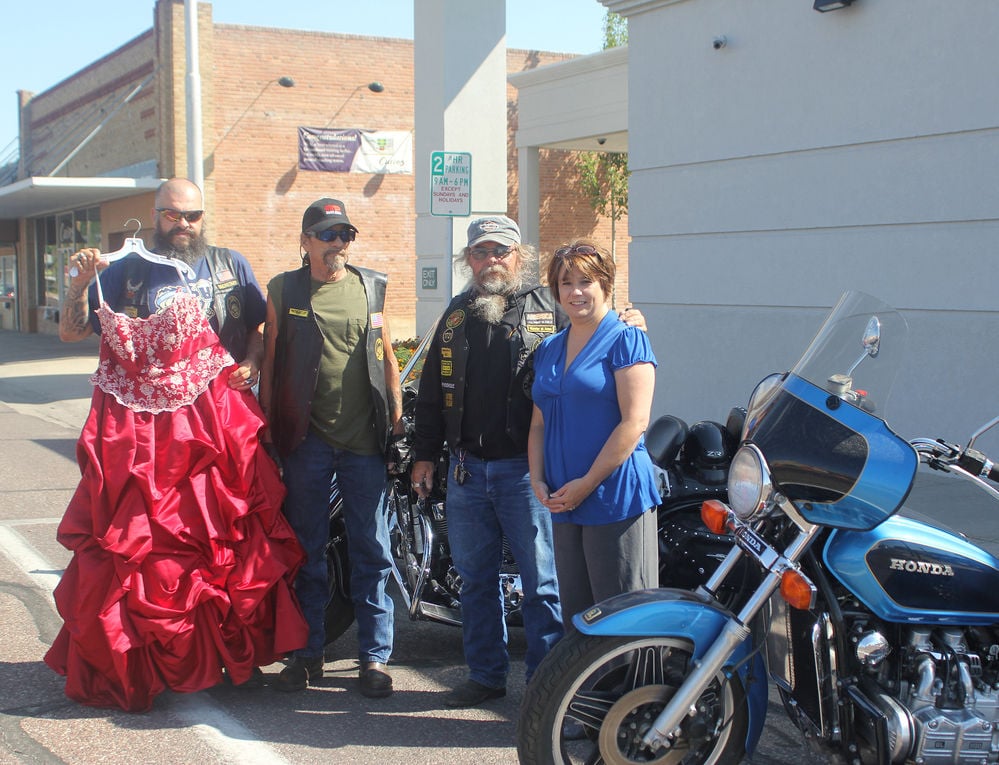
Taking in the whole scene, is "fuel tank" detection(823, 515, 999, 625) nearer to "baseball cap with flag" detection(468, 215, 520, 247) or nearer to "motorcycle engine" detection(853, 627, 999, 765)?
"motorcycle engine" detection(853, 627, 999, 765)

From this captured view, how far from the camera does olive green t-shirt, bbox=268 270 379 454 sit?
14.0 feet

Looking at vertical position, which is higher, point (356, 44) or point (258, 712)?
point (356, 44)

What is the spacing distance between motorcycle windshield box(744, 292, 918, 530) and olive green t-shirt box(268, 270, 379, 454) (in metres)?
1.68

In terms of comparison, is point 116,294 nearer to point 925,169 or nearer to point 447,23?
point 925,169

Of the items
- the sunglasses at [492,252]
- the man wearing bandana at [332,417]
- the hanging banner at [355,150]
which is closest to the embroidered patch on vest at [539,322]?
the sunglasses at [492,252]

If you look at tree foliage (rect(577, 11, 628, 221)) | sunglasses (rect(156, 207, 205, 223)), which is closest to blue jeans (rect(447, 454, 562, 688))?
sunglasses (rect(156, 207, 205, 223))

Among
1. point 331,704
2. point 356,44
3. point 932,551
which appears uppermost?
point 356,44

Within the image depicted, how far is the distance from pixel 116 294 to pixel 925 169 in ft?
20.7

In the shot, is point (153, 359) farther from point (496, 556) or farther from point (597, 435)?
point (597, 435)

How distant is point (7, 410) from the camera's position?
46.5ft

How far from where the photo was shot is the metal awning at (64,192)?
21.9 meters

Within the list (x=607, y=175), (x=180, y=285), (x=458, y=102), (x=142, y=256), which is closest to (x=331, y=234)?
(x=180, y=285)

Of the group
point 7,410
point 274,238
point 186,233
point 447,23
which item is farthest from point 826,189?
point 274,238

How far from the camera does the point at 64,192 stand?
931 inches
